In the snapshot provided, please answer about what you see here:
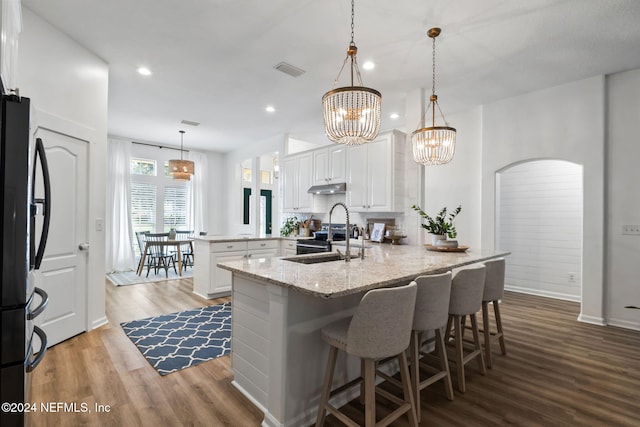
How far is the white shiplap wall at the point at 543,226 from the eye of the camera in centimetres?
483

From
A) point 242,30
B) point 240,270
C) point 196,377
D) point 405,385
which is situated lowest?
point 196,377

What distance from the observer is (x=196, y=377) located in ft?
8.00

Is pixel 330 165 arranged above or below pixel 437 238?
above

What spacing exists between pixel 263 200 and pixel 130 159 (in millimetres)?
3158

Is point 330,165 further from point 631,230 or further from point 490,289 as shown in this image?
point 631,230

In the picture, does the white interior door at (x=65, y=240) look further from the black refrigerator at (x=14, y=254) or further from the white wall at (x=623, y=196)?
the white wall at (x=623, y=196)

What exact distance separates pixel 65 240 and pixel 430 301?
3429 mm

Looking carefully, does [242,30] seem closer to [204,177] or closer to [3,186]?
[3,186]

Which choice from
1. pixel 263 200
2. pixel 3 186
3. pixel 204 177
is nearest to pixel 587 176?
pixel 3 186

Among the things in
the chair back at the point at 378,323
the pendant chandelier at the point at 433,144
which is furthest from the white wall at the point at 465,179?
the chair back at the point at 378,323

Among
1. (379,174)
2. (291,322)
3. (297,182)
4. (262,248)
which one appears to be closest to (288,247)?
(262,248)

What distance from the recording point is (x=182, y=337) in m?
3.20

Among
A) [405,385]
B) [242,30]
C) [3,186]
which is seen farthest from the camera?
[242,30]

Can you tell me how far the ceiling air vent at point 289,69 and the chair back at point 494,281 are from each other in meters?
2.87
